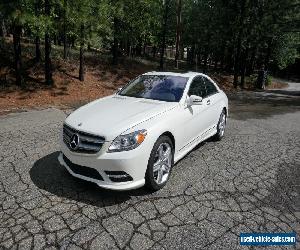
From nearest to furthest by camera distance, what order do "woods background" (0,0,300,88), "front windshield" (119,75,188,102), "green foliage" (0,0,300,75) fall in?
1. "front windshield" (119,75,188,102)
2. "green foliage" (0,0,300,75)
3. "woods background" (0,0,300,88)

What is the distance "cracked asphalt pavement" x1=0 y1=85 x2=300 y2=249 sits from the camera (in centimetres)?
375

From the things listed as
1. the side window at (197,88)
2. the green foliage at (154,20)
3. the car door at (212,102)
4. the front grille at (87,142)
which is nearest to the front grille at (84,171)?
the front grille at (87,142)

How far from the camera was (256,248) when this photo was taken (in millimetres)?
3697

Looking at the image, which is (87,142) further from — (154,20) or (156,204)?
(154,20)

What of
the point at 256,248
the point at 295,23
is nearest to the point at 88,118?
the point at 256,248

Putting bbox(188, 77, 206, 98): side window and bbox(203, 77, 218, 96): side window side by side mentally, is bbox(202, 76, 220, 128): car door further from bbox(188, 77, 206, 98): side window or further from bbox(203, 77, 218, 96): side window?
bbox(188, 77, 206, 98): side window

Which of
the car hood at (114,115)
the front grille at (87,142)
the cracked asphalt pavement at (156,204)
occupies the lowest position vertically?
the cracked asphalt pavement at (156,204)

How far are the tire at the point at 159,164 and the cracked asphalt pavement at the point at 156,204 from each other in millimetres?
175

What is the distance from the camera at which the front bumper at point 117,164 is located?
4184 mm

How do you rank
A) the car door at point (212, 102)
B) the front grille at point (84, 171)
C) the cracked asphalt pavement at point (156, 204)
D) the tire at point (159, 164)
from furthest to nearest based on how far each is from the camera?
the car door at point (212, 102) → the tire at point (159, 164) → the front grille at point (84, 171) → the cracked asphalt pavement at point (156, 204)

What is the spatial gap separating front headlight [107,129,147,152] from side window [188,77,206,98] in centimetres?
189

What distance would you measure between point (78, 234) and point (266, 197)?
290 cm

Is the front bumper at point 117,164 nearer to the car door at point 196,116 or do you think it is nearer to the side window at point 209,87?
the car door at point 196,116

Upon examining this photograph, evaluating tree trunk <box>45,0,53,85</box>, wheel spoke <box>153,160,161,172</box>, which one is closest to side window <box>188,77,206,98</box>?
wheel spoke <box>153,160,161,172</box>
